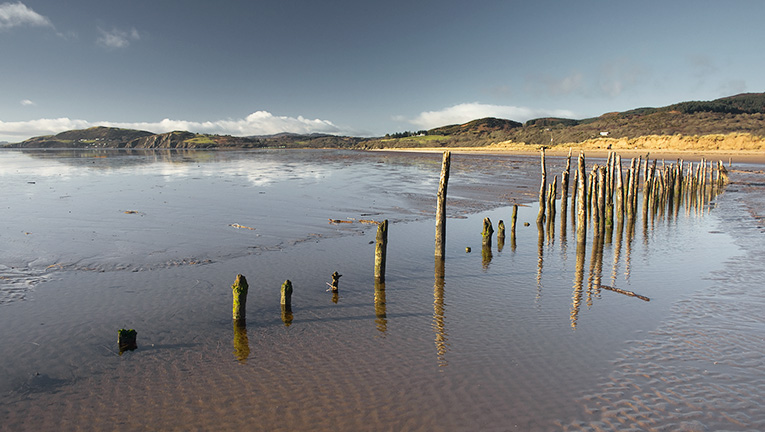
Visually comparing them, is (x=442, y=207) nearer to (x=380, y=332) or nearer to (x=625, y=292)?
(x=625, y=292)

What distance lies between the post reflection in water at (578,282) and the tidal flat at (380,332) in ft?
0.25

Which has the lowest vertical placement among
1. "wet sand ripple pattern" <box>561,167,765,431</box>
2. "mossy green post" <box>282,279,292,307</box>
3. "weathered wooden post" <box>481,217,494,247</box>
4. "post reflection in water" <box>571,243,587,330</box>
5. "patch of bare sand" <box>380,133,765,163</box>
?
"wet sand ripple pattern" <box>561,167,765,431</box>

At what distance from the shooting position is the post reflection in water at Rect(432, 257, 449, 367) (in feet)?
25.8

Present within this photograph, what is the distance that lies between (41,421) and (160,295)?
192 inches

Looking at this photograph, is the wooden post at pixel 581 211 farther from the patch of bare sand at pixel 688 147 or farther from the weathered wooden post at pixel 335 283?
the patch of bare sand at pixel 688 147

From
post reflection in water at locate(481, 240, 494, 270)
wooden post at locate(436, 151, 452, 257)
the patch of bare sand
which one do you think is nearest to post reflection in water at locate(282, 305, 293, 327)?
wooden post at locate(436, 151, 452, 257)

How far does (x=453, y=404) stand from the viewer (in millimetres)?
6348

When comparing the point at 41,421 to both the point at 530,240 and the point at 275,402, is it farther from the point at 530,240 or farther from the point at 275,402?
the point at 530,240

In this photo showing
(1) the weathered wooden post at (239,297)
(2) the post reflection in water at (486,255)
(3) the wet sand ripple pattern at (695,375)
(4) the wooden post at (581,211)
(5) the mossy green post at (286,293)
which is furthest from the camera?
(4) the wooden post at (581,211)

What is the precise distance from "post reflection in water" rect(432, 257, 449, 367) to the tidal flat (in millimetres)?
57

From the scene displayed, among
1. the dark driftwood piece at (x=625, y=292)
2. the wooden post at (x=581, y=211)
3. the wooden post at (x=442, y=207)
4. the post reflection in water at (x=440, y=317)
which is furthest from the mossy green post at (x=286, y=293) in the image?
the wooden post at (x=581, y=211)

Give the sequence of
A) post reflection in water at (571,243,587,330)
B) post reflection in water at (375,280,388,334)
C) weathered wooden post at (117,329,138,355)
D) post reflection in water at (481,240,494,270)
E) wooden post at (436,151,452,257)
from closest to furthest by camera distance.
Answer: weathered wooden post at (117,329,138,355) → post reflection in water at (375,280,388,334) → post reflection in water at (571,243,587,330) → wooden post at (436,151,452,257) → post reflection in water at (481,240,494,270)

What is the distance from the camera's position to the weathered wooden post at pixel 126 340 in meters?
7.94

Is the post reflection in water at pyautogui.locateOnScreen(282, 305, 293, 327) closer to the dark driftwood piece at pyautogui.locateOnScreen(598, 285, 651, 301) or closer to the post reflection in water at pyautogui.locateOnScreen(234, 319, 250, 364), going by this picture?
the post reflection in water at pyautogui.locateOnScreen(234, 319, 250, 364)
